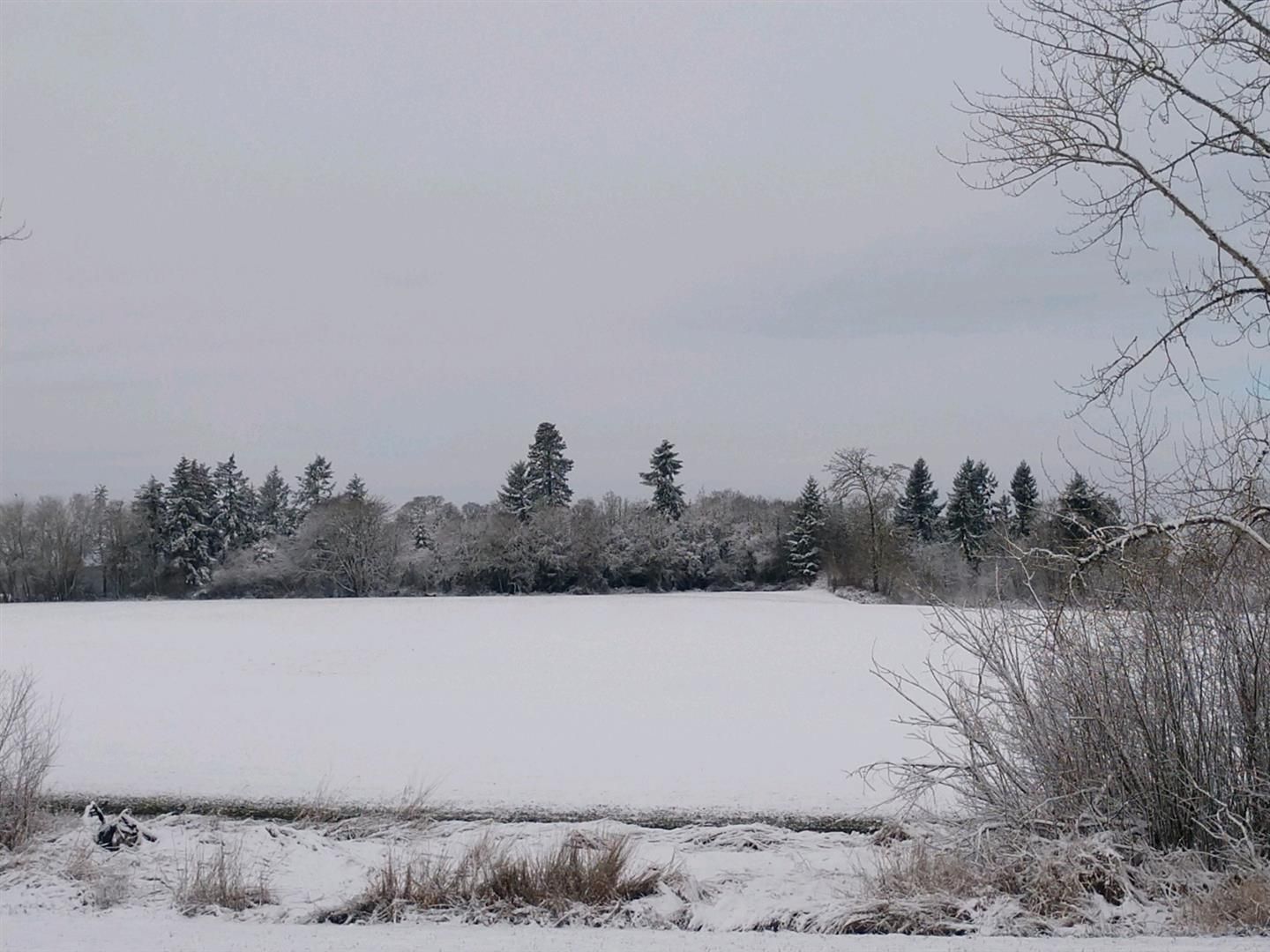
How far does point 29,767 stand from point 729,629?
2375cm

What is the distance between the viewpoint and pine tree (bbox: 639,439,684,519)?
6241cm

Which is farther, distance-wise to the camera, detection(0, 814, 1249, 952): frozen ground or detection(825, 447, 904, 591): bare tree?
detection(825, 447, 904, 591): bare tree

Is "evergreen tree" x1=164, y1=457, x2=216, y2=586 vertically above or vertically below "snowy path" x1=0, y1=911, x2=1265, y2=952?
above

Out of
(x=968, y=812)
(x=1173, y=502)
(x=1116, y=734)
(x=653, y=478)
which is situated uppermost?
(x=653, y=478)

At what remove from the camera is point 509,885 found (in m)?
7.03

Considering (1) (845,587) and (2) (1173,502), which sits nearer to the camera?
(2) (1173,502)

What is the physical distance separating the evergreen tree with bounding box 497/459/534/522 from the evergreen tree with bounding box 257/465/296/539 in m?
12.6

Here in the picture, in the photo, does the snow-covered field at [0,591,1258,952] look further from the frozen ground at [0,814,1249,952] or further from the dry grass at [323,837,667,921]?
the dry grass at [323,837,667,921]

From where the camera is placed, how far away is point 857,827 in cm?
977

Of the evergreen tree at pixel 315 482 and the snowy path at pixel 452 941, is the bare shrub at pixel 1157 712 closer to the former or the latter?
the snowy path at pixel 452 941

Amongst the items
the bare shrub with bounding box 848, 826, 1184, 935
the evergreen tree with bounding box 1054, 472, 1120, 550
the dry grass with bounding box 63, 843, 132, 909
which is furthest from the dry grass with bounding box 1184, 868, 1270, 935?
the dry grass with bounding box 63, 843, 132, 909

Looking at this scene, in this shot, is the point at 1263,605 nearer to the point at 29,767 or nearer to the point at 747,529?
the point at 29,767

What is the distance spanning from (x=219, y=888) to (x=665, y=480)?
55969mm

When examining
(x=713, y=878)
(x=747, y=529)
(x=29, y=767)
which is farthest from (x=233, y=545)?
(x=713, y=878)
